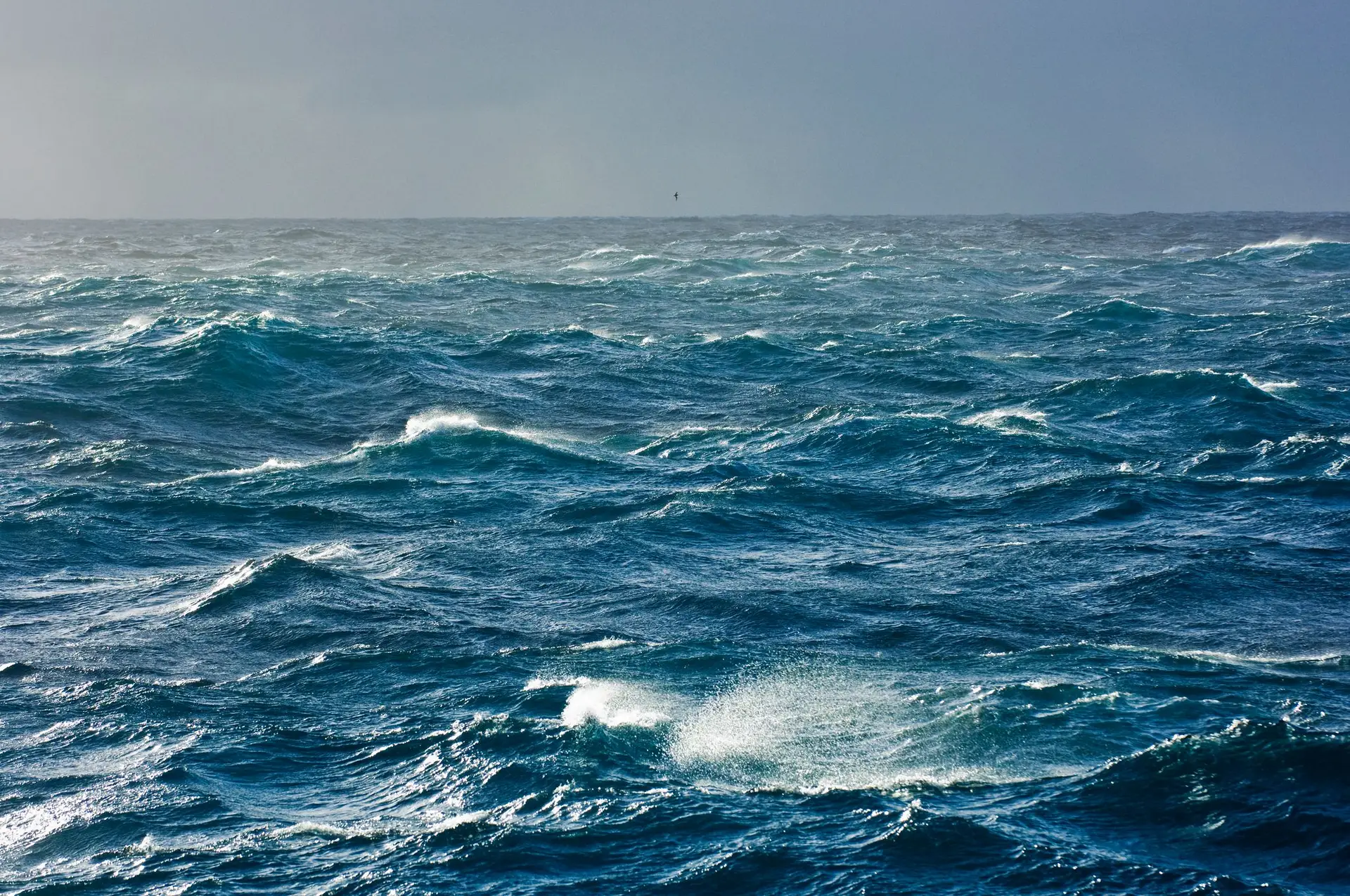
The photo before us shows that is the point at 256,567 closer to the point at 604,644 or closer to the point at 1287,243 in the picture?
the point at 604,644

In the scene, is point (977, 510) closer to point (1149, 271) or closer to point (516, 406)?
point (516, 406)

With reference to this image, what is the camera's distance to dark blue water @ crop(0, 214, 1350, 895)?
22.3 meters

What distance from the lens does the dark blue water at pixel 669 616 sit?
22344 millimetres

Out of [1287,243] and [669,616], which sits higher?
[1287,243]

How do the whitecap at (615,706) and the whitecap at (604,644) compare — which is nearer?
the whitecap at (615,706)

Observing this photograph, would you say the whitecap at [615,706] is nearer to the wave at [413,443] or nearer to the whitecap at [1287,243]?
the wave at [413,443]

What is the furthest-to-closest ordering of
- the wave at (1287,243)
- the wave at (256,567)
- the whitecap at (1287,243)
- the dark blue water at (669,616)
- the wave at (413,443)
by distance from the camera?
the whitecap at (1287,243)
the wave at (1287,243)
the wave at (413,443)
the wave at (256,567)
the dark blue water at (669,616)

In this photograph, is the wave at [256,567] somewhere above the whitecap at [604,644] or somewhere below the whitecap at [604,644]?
above

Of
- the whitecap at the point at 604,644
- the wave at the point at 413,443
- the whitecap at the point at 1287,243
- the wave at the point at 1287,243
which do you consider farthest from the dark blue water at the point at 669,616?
the whitecap at the point at 1287,243

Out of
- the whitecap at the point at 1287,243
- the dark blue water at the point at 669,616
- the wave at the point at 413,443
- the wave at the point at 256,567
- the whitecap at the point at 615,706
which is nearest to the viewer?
the dark blue water at the point at 669,616

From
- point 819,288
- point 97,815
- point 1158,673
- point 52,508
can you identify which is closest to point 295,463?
point 52,508

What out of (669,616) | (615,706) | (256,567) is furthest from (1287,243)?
(615,706)

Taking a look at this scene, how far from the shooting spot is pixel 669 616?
33.2m

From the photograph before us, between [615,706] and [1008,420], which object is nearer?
[615,706]
